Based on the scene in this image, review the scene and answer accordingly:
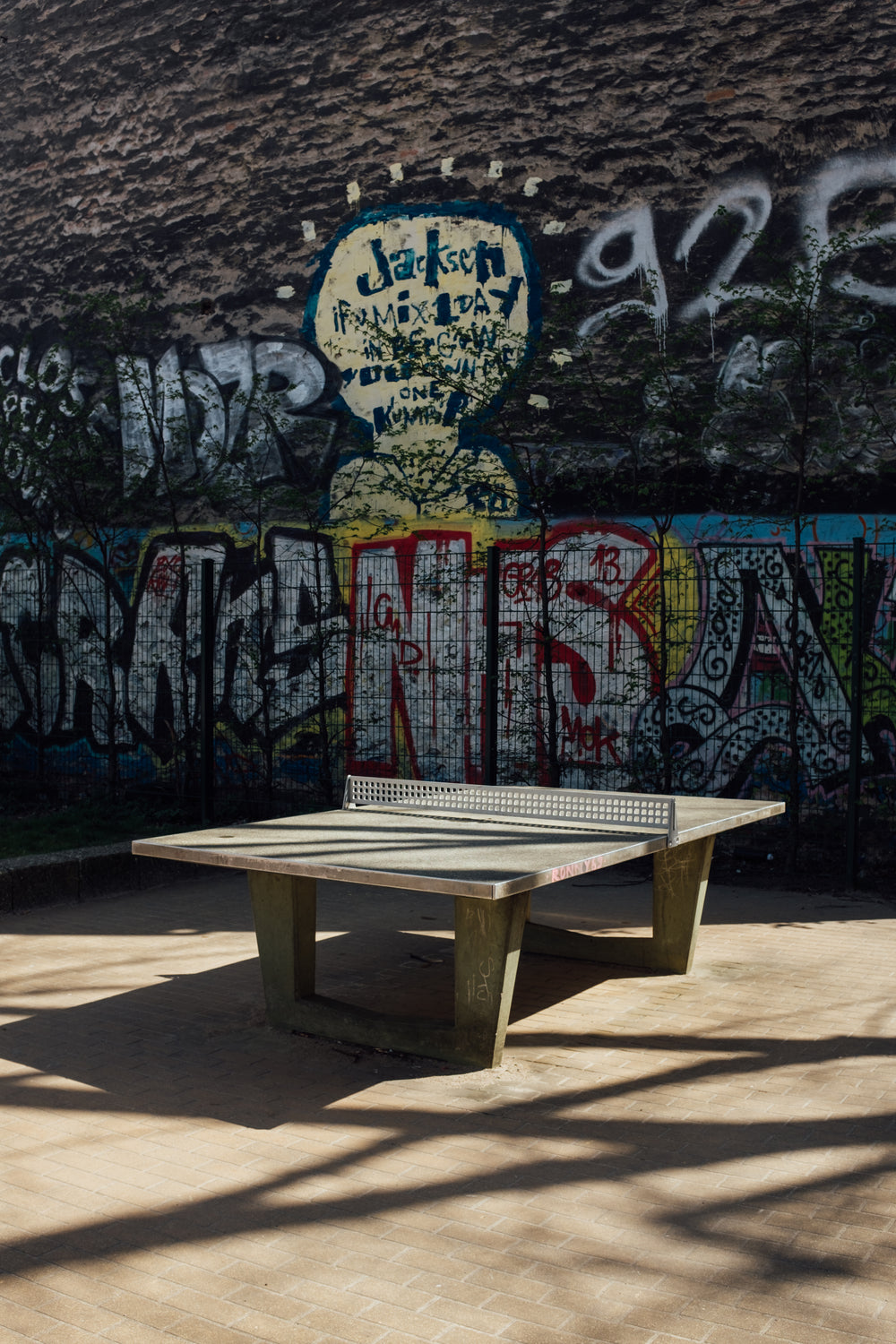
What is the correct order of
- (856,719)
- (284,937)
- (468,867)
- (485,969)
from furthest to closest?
(856,719) < (284,937) < (485,969) < (468,867)

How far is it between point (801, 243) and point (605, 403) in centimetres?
184

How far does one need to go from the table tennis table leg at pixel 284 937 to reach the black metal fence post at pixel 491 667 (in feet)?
14.0

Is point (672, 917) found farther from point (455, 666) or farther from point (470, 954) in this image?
point (455, 666)

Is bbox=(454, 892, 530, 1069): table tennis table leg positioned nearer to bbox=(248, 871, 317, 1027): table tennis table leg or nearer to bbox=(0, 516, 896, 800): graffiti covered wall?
bbox=(248, 871, 317, 1027): table tennis table leg

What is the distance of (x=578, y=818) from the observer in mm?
5480

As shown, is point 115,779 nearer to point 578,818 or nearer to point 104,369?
point 104,369

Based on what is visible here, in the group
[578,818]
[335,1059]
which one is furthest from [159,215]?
[335,1059]

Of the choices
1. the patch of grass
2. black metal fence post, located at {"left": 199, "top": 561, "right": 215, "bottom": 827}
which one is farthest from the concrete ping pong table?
black metal fence post, located at {"left": 199, "top": 561, "right": 215, "bottom": 827}

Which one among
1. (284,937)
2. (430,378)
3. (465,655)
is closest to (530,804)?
(284,937)

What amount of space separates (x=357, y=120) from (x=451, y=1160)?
9.96 meters

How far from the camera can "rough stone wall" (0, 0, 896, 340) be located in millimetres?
9242

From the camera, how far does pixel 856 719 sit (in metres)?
8.23

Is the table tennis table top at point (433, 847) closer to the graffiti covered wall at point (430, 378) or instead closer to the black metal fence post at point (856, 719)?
the black metal fence post at point (856, 719)

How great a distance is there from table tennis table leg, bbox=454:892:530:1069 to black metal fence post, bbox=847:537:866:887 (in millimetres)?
4409
